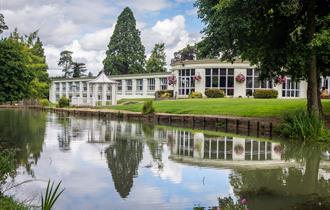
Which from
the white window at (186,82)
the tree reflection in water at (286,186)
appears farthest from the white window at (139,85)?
the tree reflection in water at (286,186)

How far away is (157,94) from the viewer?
5219cm

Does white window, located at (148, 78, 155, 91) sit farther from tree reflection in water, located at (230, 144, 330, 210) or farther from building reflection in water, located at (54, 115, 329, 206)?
tree reflection in water, located at (230, 144, 330, 210)

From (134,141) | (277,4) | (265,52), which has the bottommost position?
(134,141)

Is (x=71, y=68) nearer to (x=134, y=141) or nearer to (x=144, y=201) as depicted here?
(x=134, y=141)

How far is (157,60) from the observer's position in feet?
241

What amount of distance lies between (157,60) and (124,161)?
6140 centimetres

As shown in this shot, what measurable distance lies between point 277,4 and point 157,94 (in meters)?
34.9

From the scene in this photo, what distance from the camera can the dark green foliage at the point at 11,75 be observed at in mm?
15641

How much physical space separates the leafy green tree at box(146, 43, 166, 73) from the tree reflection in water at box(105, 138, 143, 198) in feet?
178

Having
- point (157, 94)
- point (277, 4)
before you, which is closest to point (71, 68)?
point (157, 94)

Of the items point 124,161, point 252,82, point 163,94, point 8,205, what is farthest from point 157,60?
point 8,205

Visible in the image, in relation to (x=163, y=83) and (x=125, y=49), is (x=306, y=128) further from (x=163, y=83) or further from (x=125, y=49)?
(x=125, y=49)

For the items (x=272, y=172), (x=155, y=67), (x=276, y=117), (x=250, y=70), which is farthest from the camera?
(x=155, y=67)

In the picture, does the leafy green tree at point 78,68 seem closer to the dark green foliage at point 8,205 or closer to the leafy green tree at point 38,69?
the leafy green tree at point 38,69
